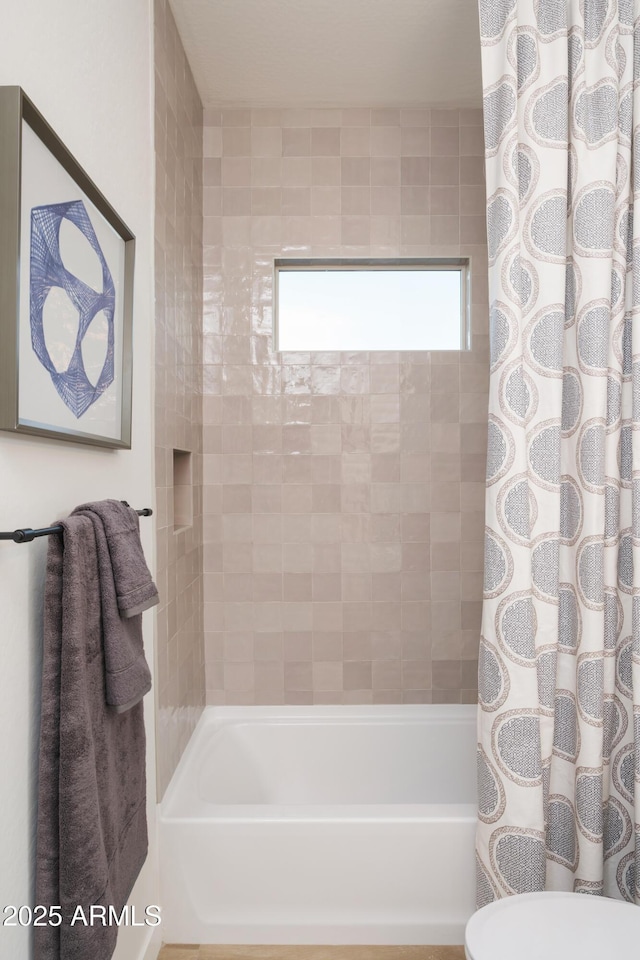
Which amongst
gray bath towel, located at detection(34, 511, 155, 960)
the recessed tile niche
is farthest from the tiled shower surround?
gray bath towel, located at detection(34, 511, 155, 960)

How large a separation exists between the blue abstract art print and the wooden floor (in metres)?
1.58

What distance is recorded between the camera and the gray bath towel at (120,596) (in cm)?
114

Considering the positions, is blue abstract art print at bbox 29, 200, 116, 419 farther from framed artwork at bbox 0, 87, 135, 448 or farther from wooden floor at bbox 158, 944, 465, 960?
wooden floor at bbox 158, 944, 465, 960

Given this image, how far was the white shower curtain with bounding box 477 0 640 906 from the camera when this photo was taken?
5.51ft

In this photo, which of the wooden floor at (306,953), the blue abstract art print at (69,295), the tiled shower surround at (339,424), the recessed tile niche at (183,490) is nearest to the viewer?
the blue abstract art print at (69,295)

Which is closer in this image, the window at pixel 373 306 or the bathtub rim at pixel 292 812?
the bathtub rim at pixel 292 812

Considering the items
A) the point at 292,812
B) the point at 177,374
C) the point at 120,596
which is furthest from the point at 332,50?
the point at 292,812

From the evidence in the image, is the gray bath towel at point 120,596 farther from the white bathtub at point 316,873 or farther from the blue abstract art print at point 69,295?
the white bathtub at point 316,873

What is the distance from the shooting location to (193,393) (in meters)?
2.48

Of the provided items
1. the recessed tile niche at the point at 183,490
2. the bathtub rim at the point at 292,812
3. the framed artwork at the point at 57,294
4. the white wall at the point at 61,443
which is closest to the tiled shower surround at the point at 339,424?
the recessed tile niche at the point at 183,490

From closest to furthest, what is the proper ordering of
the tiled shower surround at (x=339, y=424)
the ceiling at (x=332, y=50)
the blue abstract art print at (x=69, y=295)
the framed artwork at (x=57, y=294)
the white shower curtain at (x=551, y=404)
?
the framed artwork at (x=57, y=294) → the blue abstract art print at (x=69, y=295) → the white shower curtain at (x=551, y=404) → the ceiling at (x=332, y=50) → the tiled shower surround at (x=339, y=424)

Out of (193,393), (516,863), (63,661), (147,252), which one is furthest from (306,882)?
(147,252)

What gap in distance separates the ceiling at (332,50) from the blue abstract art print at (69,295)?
133cm

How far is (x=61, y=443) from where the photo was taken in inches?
46.7
